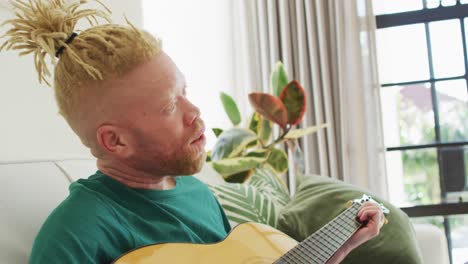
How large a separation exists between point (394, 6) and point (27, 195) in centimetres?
256

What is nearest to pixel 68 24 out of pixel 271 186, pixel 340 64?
pixel 271 186

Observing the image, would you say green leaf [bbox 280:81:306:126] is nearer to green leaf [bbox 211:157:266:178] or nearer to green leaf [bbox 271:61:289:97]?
green leaf [bbox 271:61:289:97]

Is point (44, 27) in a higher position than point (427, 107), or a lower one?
higher

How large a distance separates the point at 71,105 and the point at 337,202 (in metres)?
0.64

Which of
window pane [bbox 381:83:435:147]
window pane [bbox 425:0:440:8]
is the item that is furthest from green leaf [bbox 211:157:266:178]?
window pane [bbox 425:0:440:8]

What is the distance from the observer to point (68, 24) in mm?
760

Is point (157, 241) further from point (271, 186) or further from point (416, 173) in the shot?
point (416, 173)

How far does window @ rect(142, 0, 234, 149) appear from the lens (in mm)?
2447

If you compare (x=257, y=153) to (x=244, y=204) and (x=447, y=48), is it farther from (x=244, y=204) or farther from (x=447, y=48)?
(x=447, y=48)

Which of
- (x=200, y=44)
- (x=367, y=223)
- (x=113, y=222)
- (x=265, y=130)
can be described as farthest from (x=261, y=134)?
(x=113, y=222)

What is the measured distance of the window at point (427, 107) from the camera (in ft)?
9.61

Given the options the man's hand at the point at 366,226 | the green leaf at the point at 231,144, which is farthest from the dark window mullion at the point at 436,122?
the man's hand at the point at 366,226

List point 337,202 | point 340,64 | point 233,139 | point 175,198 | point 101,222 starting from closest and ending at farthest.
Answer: point 101,222, point 175,198, point 337,202, point 233,139, point 340,64

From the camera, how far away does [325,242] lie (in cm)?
83
